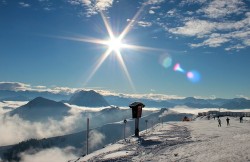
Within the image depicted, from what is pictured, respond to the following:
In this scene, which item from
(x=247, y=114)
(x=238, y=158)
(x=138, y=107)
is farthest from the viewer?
(x=247, y=114)

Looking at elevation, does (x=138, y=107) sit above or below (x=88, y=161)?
above

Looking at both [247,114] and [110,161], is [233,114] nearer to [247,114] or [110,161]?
[247,114]

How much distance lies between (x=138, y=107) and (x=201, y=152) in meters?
19.6

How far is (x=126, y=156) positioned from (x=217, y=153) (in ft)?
18.8

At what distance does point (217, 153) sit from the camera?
19703mm

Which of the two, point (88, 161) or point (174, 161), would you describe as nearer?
point (174, 161)

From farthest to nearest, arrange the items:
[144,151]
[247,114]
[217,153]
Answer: [247,114] < [144,151] < [217,153]

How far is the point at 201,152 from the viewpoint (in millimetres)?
20484

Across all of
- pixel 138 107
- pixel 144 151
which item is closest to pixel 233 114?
pixel 138 107

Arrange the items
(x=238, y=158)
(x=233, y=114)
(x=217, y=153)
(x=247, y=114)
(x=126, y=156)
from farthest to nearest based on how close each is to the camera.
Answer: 1. (x=233, y=114)
2. (x=247, y=114)
3. (x=126, y=156)
4. (x=217, y=153)
5. (x=238, y=158)

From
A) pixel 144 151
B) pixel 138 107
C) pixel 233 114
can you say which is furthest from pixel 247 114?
→ pixel 144 151

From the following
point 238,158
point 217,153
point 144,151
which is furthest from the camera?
point 144,151

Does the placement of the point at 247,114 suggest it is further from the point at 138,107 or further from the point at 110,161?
the point at 110,161

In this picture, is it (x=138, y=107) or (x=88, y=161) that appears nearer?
(x=88, y=161)
